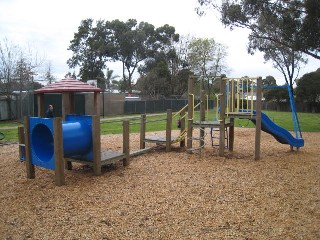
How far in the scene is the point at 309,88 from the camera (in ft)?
146

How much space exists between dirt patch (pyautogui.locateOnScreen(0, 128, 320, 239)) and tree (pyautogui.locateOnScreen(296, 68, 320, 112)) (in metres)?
40.8

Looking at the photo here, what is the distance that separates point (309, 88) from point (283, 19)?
108ft

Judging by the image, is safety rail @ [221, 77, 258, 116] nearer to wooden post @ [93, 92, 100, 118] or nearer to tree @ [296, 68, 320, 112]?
wooden post @ [93, 92, 100, 118]

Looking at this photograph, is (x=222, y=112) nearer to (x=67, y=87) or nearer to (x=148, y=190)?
(x=148, y=190)

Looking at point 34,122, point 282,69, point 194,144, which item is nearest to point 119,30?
point 282,69

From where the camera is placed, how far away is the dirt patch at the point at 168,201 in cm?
394

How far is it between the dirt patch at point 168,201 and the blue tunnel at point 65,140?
1.44 ft

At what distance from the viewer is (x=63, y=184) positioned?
584 centimetres

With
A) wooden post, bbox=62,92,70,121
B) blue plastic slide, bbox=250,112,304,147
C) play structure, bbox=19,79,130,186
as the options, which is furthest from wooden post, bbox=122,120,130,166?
blue plastic slide, bbox=250,112,304,147

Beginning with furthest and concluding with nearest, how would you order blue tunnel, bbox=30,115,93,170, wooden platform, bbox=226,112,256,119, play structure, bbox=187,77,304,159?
wooden platform, bbox=226,112,256,119
play structure, bbox=187,77,304,159
blue tunnel, bbox=30,115,93,170

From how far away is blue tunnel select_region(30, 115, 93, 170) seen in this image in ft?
19.7

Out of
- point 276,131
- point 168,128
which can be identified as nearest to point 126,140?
point 168,128

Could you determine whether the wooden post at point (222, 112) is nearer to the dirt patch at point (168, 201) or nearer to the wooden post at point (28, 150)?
the dirt patch at point (168, 201)

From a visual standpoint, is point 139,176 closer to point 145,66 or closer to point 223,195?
point 223,195
